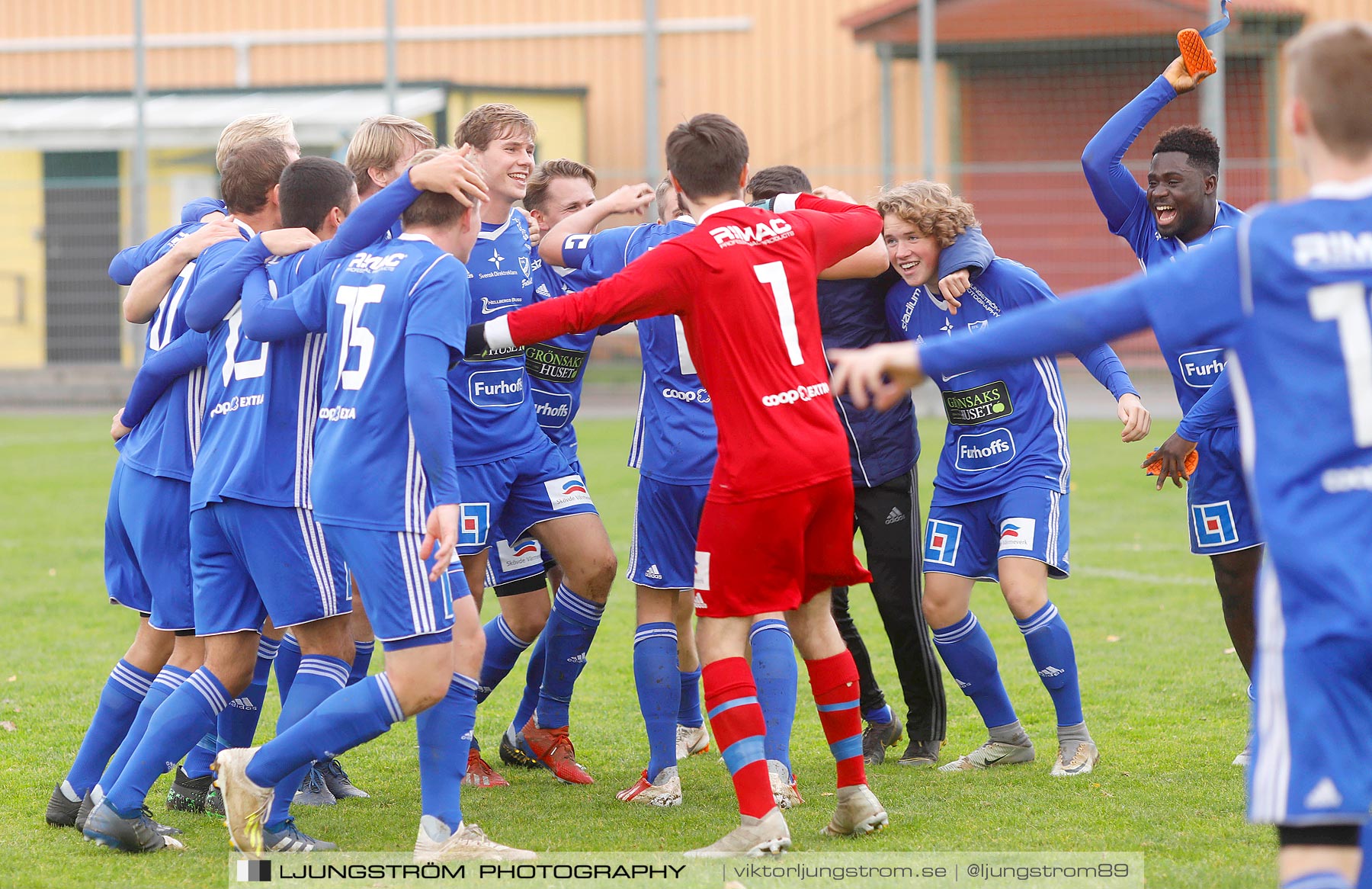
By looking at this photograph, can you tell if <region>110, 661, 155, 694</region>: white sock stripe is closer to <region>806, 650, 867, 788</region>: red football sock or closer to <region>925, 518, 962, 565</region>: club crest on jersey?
<region>806, 650, 867, 788</region>: red football sock

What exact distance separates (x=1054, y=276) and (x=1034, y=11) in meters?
3.51

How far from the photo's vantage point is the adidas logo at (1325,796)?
8.48 ft

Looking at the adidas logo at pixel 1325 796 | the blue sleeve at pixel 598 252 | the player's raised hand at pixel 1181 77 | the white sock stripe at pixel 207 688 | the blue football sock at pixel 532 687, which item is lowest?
the blue football sock at pixel 532 687

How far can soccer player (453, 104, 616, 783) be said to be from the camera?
512 cm

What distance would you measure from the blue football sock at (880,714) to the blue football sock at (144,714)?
102 inches

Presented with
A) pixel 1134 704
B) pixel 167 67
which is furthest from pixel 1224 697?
pixel 167 67

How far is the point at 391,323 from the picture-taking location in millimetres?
4023

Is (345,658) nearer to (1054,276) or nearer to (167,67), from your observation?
(1054,276)

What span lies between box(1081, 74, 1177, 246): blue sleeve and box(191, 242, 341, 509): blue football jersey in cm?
293

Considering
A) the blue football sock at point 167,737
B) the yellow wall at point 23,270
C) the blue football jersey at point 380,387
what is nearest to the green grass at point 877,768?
the blue football sock at point 167,737

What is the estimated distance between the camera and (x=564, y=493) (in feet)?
17.1

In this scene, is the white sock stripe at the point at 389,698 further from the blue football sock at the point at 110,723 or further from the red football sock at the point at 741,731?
the blue football sock at the point at 110,723

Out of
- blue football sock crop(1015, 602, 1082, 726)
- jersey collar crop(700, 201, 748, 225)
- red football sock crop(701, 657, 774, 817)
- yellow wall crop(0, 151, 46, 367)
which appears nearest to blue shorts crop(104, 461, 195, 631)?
red football sock crop(701, 657, 774, 817)

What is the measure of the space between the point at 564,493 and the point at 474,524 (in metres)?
0.41
